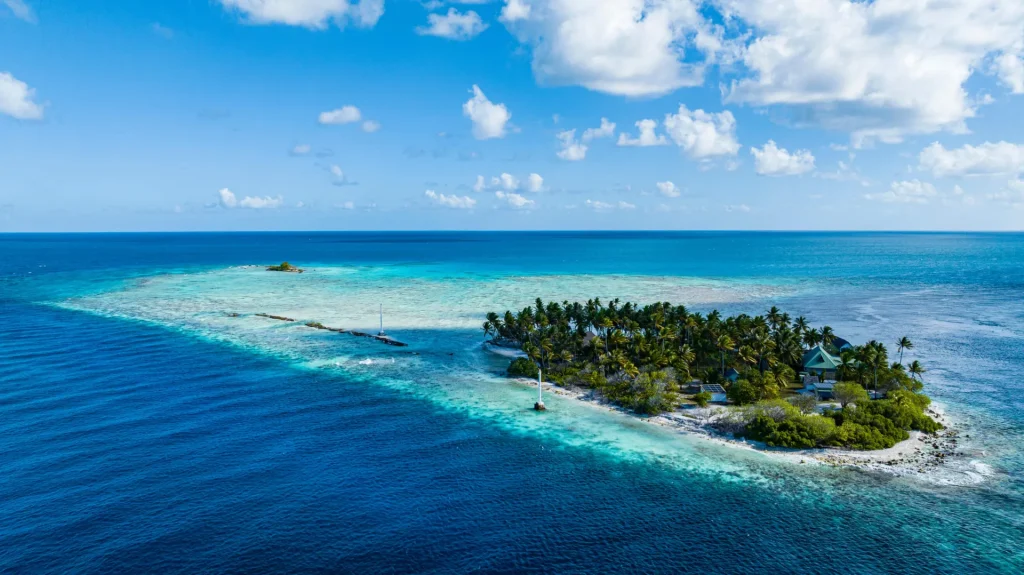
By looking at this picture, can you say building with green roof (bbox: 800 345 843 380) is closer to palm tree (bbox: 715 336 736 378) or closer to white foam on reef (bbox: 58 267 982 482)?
palm tree (bbox: 715 336 736 378)

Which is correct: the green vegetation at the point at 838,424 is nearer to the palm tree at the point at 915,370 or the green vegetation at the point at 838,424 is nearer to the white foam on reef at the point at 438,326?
the white foam on reef at the point at 438,326

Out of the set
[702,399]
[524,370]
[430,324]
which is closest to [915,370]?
[702,399]

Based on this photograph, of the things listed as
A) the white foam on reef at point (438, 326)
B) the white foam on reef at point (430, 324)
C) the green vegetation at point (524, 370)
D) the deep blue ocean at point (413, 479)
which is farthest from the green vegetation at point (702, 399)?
the green vegetation at point (524, 370)

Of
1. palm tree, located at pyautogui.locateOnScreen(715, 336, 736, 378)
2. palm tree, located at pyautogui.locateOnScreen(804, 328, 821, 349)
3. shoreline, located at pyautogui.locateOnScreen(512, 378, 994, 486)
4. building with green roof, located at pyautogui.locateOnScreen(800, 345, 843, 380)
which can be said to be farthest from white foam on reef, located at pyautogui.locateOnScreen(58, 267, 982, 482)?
palm tree, located at pyautogui.locateOnScreen(804, 328, 821, 349)

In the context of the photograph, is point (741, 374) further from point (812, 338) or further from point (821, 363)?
point (812, 338)

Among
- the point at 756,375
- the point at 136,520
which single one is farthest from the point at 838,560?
the point at 136,520

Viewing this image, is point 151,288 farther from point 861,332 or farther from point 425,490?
point 861,332
